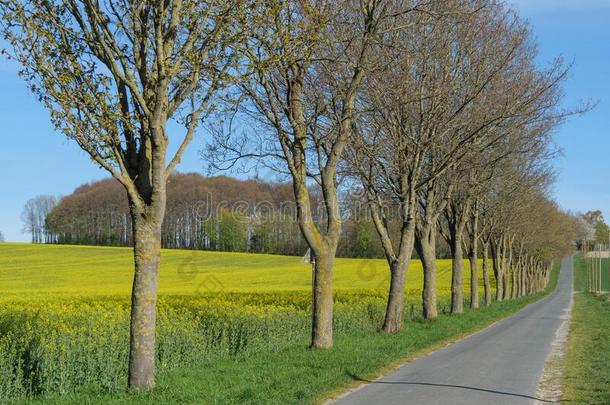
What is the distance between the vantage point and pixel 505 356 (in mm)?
16281

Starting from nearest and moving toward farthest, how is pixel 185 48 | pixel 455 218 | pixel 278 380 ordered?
pixel 185 48 < pixel 278 380 < pixel 455 218

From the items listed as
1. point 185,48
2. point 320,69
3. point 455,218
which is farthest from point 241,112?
point 455,218

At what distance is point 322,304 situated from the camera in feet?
53.3

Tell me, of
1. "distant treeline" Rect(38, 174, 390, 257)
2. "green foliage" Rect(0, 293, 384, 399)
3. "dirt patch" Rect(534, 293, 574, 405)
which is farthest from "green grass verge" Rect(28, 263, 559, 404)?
"distant treeline" Rect(38, 174, 390, 257)

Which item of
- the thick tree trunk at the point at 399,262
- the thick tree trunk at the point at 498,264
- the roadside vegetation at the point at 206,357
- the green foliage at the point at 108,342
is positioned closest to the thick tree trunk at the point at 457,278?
the thick tree trunk at the point at 399,262

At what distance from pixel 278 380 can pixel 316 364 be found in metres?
2.04

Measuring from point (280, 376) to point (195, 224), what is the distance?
72.1m

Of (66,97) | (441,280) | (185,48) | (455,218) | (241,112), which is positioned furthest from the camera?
(441,280)

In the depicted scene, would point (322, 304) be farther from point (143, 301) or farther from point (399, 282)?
point (143, 301)

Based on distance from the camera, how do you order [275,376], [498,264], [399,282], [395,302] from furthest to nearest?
[498,264]
[399,282]
[395,302]
[275,376]

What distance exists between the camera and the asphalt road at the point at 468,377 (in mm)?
10430

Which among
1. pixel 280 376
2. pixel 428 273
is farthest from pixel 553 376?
pixel 428 273

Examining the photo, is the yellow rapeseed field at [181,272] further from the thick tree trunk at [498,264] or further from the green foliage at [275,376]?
the green foliage at [275,376]

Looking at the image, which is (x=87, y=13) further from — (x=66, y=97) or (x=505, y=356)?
(x=505, y=356)
